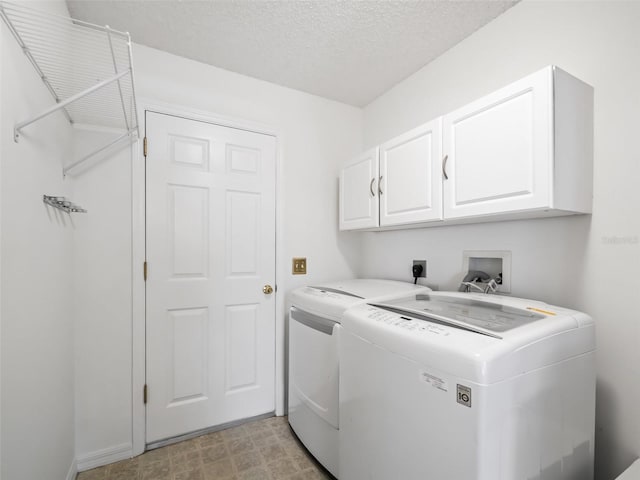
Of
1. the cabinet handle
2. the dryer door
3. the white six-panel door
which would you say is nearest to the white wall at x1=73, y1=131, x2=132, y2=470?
the white six-panel door

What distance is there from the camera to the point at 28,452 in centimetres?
101

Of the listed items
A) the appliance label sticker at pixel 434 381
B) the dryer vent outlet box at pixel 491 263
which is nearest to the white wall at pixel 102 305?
the appliance label sticker at pixel 434 381

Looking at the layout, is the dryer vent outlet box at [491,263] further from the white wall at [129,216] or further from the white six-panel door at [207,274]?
the white six-panel door at [207,274]

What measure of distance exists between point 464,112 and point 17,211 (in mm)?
1778

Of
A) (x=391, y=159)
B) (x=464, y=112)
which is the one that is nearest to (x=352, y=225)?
(x=391, y=159)

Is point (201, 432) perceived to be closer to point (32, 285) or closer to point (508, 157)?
point (32, 285)

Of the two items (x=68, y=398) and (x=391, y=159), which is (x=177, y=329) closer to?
(x=68, y=398)

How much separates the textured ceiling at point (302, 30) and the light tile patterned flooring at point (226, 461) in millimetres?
2459

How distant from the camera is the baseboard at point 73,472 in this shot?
1497 millimetres

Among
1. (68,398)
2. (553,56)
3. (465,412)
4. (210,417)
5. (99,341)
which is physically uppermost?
(553,56)

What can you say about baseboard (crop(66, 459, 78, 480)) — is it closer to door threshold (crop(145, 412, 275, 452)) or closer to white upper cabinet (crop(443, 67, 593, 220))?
door threshold (crop(145, 412, 275, 452))

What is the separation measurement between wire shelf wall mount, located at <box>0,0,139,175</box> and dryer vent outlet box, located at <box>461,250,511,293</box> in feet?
5.82

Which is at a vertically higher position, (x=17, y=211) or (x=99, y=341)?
(x=17, y=211)

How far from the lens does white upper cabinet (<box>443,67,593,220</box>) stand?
109 cm
